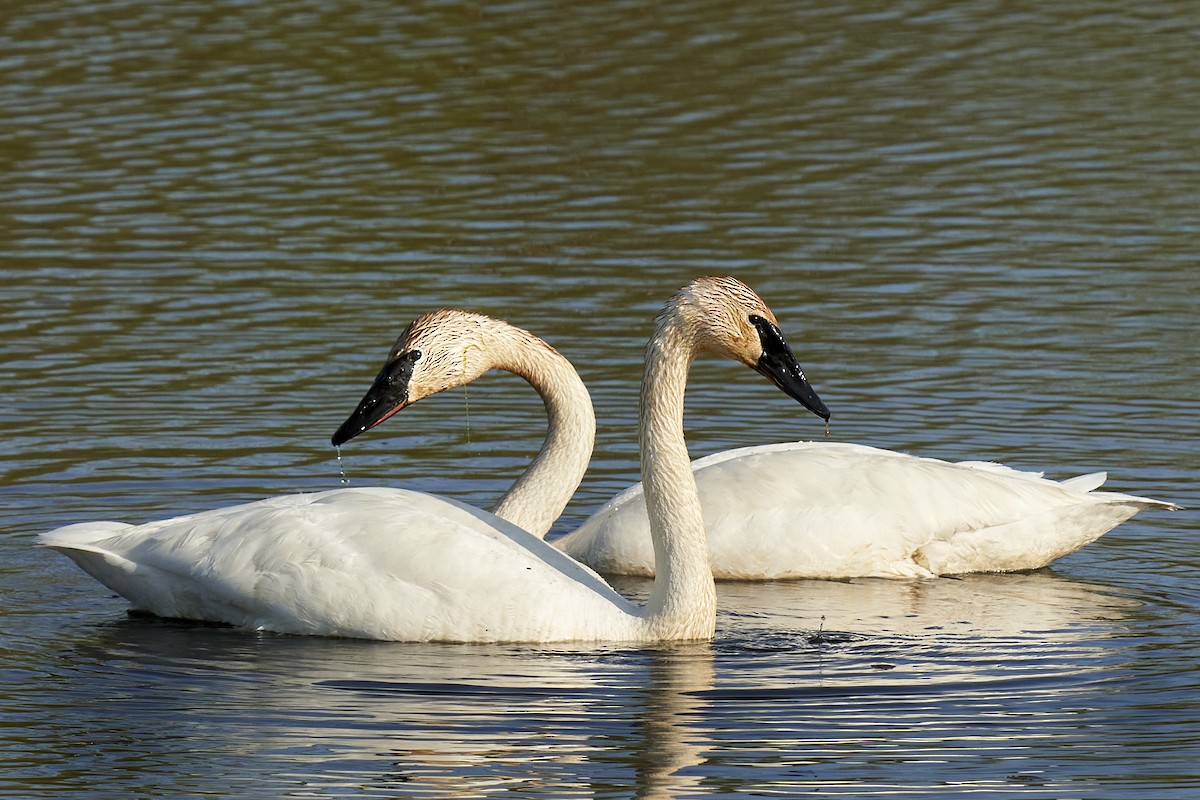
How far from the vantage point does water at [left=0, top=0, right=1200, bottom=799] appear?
26.1 ft

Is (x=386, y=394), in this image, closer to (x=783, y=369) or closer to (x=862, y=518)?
(x=783, y=369)

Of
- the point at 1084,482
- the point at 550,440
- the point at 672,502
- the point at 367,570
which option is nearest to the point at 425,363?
the point at 550,440

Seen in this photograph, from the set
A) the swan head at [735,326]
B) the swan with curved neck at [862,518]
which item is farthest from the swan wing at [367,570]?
the swan with curved neck at [862,518]

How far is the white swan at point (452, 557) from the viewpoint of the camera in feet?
30.0

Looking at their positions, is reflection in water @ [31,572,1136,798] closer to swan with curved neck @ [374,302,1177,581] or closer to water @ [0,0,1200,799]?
water @ [0,0,1200,799]

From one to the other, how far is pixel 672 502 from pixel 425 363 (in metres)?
1.46

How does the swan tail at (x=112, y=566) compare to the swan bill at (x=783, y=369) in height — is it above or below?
below

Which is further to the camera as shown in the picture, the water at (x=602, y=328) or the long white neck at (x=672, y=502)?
the long white neck at (x=672, y=502)

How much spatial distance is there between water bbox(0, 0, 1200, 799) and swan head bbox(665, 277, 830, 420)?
3.77ft

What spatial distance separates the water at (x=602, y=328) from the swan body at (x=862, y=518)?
0.19m

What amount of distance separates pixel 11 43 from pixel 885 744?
19930mm

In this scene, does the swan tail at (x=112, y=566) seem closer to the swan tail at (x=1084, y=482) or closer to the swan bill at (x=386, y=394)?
the swan bill at (x=386, y=394)

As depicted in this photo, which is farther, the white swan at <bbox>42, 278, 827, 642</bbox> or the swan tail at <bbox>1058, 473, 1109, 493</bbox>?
the swan tail at <bbox>1058, 473, 1109, 493</bbox>

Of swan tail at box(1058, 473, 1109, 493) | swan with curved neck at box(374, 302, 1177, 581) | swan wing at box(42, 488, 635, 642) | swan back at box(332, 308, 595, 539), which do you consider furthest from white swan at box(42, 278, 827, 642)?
swan tail at box(1058, 473, 1109, 493)
